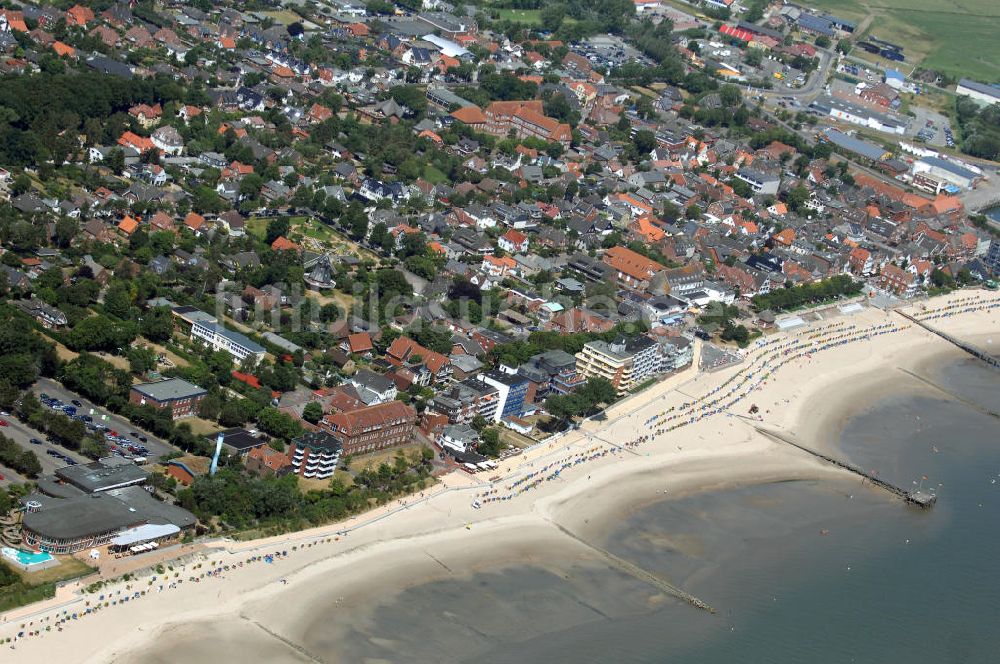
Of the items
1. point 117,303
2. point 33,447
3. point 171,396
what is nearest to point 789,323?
point 117,303

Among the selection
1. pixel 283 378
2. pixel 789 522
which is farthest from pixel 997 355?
pixel 283 378

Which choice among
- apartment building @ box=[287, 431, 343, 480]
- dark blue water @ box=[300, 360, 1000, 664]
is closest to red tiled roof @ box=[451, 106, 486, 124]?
dark blue water @ box=[300, 360, 1000, 664]

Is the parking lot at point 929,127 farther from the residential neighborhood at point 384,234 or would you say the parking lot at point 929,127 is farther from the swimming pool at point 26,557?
the swimming pool at point 26,557

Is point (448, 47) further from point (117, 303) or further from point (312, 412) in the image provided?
point (312, 412)

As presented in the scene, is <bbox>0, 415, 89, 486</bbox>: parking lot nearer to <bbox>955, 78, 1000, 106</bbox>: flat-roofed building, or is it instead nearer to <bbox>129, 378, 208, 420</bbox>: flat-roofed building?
<bbox>129, 378, 208, 420</bbox>: flat-roofed building

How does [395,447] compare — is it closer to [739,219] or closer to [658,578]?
[658,578]

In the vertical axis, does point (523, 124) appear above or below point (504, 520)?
above

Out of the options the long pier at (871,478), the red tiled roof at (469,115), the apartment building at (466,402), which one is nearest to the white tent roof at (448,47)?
the red tiled roof at (469,115)
